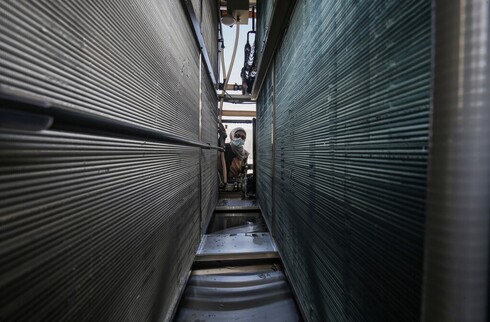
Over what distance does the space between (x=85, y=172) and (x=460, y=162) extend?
0.81 meters

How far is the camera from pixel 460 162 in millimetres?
342

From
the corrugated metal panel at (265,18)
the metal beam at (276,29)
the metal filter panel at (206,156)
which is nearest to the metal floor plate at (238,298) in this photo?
the metal filter panel at (206,156)

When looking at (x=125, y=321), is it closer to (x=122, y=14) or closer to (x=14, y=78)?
(x=14, y=78)

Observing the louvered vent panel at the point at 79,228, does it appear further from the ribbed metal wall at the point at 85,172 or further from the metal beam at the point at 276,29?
the metal beam at the point at 276,29

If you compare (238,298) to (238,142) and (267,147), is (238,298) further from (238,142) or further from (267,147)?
(238,142)

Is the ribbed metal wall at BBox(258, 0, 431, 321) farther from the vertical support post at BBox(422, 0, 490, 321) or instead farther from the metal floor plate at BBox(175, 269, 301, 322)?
the metal floor plate at BBox(175, 269, 301, 322)

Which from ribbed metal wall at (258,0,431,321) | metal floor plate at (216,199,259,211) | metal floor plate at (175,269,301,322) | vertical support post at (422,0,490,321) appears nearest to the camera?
vertical support post at (422,0,490,321)

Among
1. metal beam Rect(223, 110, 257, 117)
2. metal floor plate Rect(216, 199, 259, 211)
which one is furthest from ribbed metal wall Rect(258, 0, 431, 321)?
metal beam Rect(223, 110, 257, 117)

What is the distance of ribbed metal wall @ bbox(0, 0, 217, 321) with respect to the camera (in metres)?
0.42

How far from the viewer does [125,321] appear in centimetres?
80

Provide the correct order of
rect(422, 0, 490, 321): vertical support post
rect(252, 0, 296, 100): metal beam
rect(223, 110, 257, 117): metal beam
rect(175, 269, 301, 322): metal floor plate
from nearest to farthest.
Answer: rect(422, 0, 490, 321): vertical support post → rect(175, 269, 301, 322): metal floor plate → rect(252, 0, 296, 100): metal beam → rect(223, 110, 257, 117): metal beam

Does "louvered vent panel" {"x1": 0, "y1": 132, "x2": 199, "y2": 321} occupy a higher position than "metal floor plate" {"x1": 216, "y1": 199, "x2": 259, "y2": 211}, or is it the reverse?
"louvered vent panel" {"x1": 0, "y1": 132, "x2": 199, "y2": 321}

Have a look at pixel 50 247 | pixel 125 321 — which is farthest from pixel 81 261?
pixel 125 321

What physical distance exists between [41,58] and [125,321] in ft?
2.84
